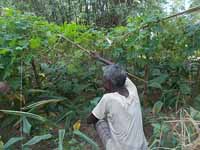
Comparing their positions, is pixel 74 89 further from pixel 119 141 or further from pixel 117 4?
pixel 117 4

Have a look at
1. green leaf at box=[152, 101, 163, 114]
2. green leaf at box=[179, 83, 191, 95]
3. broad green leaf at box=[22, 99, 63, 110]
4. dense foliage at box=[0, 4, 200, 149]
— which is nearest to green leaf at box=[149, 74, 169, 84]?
dense foliage at box=[0, 4, 200, 149]

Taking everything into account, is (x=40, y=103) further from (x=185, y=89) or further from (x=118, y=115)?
(x=185, y=89)

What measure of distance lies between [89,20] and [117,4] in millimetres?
672

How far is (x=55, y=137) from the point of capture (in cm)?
394

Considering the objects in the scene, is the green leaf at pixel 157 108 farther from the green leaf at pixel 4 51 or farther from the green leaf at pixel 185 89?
the green leaf at pixel 4 51

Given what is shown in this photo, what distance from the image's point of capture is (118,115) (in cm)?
257

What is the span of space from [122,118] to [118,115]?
0.12 ft

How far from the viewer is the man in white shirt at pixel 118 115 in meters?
2.57

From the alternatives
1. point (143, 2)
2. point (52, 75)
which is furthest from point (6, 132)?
point (143, 2)

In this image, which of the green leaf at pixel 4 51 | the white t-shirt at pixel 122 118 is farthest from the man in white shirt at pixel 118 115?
the green leaf at pixel 4 51

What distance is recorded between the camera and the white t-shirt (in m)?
2.57

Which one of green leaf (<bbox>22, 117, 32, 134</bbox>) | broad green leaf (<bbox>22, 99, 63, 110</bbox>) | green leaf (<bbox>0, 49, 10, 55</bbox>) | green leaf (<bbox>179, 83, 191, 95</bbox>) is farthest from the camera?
green leaf (<bbox>179, 83, 191, 95</bbox>)

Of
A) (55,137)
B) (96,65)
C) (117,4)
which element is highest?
(117,4)

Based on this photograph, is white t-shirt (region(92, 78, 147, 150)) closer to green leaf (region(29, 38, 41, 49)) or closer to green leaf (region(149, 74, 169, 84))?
green leaf (region(29, 38, 41, 49))
